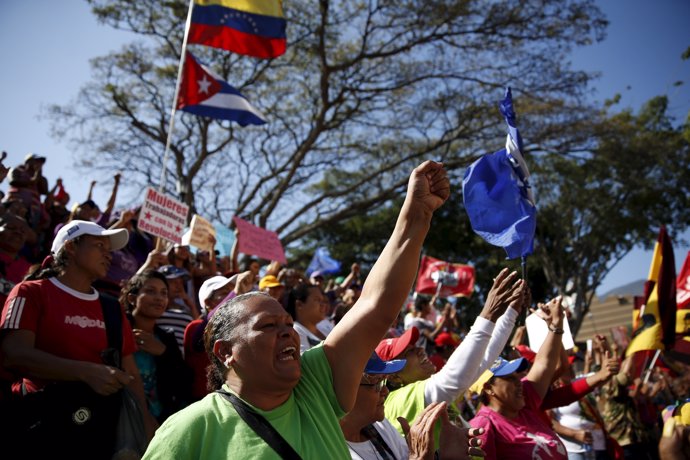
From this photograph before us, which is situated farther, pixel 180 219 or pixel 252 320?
pixel 180 219

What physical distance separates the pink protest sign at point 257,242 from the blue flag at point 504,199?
5871mm

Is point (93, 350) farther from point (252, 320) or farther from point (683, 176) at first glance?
point (683, 176)

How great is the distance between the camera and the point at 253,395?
2309 mm

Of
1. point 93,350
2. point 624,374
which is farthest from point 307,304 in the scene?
point 624,374

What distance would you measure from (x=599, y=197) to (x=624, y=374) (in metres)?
17.8

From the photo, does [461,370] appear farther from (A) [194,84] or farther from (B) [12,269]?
(A) [194,84]

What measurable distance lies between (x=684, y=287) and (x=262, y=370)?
26.7 feet

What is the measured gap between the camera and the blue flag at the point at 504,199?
4969 mm

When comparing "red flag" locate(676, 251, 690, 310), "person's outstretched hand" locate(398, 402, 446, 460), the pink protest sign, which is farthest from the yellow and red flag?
"person's outstretched hand" locate(398, 402, 446, 460)

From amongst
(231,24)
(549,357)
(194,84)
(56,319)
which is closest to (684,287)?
(549,357)

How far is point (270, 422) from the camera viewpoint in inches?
86.4

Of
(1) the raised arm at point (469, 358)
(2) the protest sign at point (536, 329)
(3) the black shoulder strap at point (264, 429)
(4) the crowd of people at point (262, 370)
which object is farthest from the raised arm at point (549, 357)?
(3) the black shoulder strap at point (264, 429)

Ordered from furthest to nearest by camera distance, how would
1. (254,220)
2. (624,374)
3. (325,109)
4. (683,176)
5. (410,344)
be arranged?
(683,176), (254,220), (325,109), (624,374), (410,344)

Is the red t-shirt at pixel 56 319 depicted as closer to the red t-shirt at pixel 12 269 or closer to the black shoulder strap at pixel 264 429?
the red t-shirt at pixel 12 269
